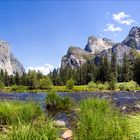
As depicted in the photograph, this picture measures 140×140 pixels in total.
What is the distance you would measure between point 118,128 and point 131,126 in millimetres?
423

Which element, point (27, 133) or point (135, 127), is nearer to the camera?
point (27, 133)

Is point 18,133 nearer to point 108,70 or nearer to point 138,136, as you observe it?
point 138,136

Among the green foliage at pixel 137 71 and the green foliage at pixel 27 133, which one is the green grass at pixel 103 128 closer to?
the green foliage at pixel 27 133

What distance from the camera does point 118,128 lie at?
332 inches

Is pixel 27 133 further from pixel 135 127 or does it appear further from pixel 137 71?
pixel 137 71

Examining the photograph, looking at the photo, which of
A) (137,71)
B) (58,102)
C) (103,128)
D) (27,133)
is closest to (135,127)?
(103,128)

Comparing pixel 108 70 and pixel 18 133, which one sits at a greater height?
pixel 108 70

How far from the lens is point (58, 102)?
98.7 ft

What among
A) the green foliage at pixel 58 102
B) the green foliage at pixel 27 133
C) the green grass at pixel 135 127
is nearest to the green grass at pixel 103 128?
the green grass at pixel 135 127

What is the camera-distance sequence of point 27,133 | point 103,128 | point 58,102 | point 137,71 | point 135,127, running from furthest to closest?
point 137,71, point 58,102, point 103,128, point 135,127, point 27,133

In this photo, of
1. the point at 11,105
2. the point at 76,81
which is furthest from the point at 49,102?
the point at 76,81

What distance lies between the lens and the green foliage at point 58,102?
29.4 m

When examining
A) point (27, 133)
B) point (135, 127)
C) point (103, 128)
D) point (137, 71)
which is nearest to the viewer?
point (27, 133)

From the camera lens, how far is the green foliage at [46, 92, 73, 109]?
29356 mm
